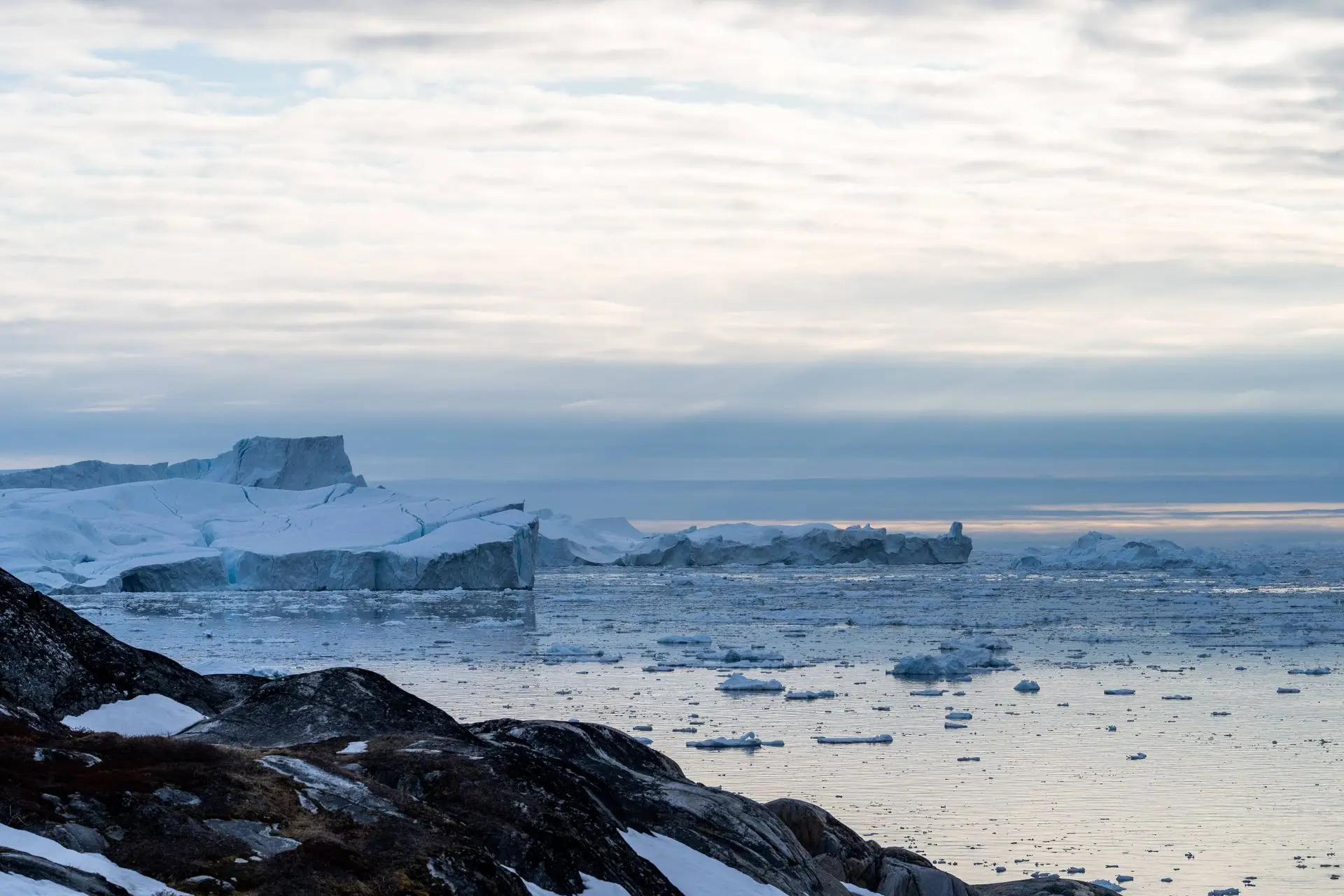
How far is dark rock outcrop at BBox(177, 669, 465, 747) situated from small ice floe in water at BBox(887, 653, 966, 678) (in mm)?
19505

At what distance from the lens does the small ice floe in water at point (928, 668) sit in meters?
30.0

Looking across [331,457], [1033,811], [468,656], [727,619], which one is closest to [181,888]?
[1033,811]

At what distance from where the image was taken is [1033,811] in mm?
16484

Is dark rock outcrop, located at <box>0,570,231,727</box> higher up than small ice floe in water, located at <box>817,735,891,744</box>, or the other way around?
dark rock outcrop, located at <box>0,570,231,727</box>

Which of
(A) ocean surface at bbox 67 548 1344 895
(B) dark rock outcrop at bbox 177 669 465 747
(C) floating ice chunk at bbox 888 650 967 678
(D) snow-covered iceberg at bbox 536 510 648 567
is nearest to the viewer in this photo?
(B) dark rock outcrop at bbox 177 669 465 747

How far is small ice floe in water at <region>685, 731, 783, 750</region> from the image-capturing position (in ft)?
66.2

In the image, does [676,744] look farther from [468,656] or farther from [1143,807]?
[468,656]

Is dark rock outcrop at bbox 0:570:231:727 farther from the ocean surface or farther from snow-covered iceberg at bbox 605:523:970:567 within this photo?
snow-covered iceberg at bbox 605:523:970:567

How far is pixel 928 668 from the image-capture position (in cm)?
2998

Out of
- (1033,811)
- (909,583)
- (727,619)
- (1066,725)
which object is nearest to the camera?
(1033,811)

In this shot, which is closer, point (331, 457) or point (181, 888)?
point (181, 888)

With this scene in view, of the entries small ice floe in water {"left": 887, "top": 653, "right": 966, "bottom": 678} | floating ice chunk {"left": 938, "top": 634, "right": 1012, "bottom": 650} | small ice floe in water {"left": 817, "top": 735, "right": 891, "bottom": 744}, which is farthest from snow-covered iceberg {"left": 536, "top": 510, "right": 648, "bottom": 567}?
small ice floe in water {"left": 817, "top": 735, "right": 891, "bottom": 744}

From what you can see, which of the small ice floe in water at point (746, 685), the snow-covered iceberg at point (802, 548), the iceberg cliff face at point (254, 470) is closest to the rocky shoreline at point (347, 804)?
the small ice floe in water at point (746, 685)

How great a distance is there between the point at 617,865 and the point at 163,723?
186 inches
